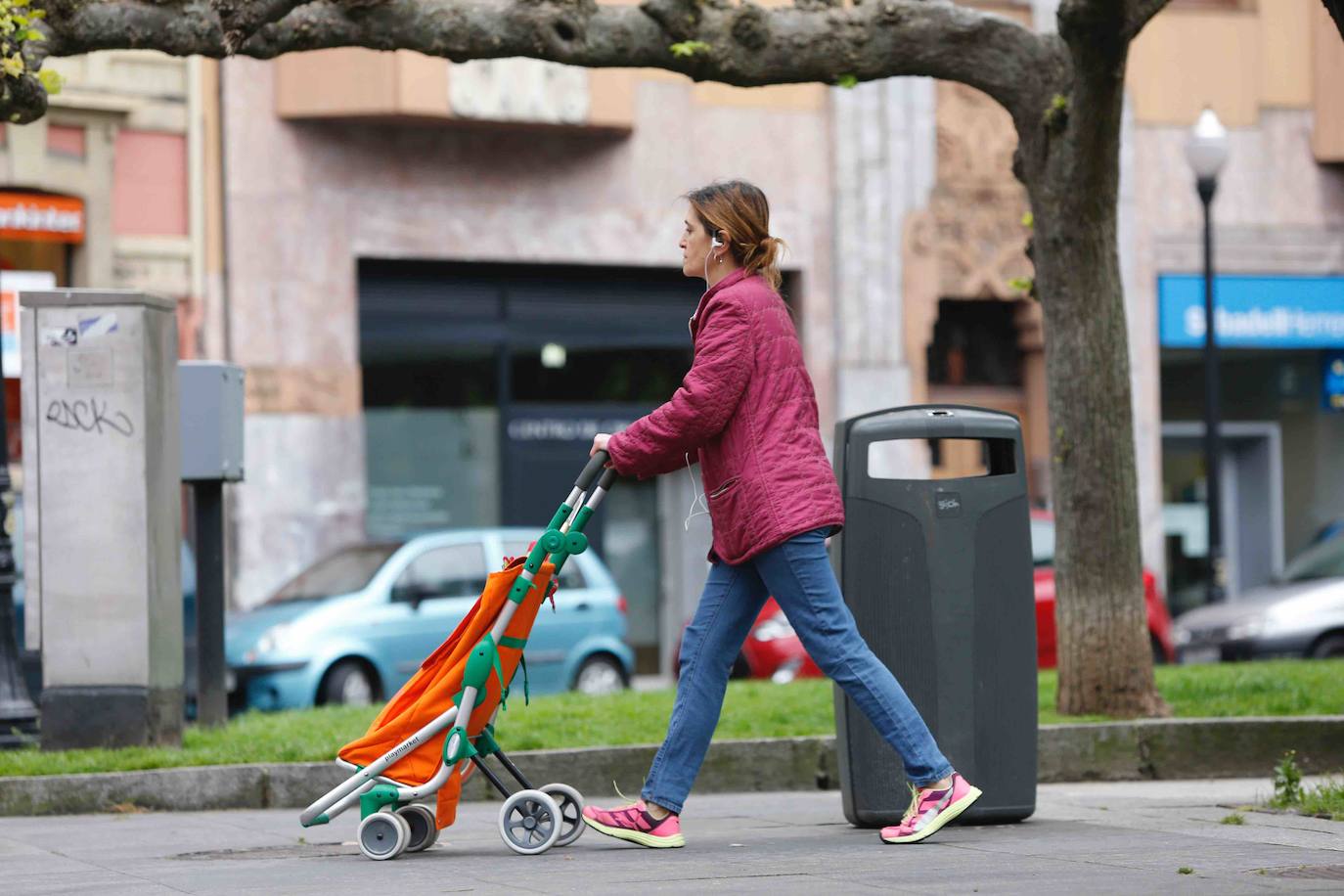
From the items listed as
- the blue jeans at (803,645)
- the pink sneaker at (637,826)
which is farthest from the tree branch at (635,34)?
the pink sneaker at (637,826)

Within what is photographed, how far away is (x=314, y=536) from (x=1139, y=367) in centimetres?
894

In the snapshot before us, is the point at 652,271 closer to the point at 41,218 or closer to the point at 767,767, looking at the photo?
the point at 41,218

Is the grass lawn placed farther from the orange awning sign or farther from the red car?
the orange awning sign

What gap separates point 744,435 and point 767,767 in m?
3.45

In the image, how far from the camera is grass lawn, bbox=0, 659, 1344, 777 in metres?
9.57

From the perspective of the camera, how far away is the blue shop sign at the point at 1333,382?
81.5 ft

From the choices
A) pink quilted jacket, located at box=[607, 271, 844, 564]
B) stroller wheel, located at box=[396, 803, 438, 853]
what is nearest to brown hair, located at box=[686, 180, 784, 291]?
pink quilted jacket, located at box=[607, 271, 844, 564]

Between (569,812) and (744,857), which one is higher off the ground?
(569,812)

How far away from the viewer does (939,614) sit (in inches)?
297

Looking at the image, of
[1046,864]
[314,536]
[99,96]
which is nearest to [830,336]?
[314,536]

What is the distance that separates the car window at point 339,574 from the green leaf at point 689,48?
23.6 feet

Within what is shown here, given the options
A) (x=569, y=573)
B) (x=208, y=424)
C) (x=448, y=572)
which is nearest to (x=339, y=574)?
(x=448, y=572)

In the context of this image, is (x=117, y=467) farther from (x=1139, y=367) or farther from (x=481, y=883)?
(x=1139, y=367)

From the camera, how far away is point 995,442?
7.73 m
